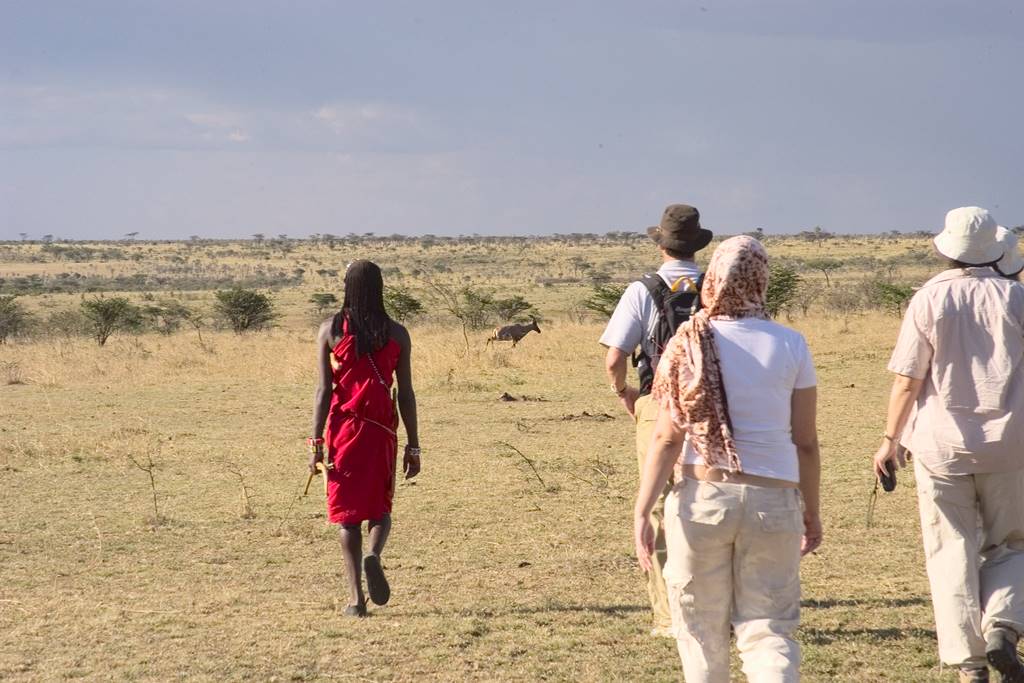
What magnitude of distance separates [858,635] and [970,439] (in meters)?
1.33

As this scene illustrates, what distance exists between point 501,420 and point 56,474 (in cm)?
488

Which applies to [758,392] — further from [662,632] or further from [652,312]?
[662,632]

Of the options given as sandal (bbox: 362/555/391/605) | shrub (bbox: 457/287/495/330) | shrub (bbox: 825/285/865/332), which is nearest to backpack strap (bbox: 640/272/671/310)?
sandal (bbox: 362/555/391/605)

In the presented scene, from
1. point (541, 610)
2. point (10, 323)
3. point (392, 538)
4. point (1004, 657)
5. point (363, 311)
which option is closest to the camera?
point (1004, 657)

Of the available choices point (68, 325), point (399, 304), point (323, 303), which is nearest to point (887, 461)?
point (399, 304)

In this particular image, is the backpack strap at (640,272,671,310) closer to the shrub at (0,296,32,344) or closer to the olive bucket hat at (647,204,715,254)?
the olive bucket hat at (647,204,715,254)

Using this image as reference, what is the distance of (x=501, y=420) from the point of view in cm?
1354

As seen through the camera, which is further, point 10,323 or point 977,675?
point 10,323

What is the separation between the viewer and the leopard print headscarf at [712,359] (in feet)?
10.9

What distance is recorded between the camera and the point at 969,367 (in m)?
4.24

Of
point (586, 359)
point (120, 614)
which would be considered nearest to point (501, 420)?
point (586, 359)

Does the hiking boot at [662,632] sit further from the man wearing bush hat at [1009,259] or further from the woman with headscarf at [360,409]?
the man wearing bush hat at [1009,259]

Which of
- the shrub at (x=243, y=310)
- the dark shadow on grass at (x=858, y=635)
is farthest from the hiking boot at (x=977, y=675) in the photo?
the shrub at (x=243, y=310)

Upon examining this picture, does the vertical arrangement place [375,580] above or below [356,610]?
above
